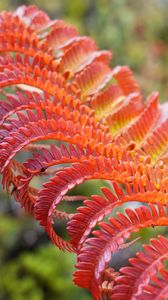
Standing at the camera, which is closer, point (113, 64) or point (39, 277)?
point (39, 277)

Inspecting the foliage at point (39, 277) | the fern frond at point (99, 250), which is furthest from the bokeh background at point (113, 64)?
the fern frond at point (99, 250)

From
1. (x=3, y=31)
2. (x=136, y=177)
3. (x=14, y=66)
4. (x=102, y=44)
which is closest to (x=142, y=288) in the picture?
(x=136, y=177)

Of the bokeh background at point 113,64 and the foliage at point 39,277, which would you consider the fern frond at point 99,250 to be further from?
the foliage at point 39,277

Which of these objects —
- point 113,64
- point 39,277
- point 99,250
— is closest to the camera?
point 99,250

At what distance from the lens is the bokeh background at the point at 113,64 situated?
9.57 feet

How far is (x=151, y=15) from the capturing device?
4867 millimetres

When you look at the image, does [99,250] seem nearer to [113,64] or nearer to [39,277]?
[39,277]

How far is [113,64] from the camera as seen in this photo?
4.23 metres

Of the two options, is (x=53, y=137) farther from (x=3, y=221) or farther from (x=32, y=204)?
(x=3, y=221)

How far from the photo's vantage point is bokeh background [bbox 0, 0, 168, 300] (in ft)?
9.57

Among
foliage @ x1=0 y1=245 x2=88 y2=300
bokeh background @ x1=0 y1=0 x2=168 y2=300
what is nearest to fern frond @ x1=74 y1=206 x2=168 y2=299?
bokeh background @ x1=0 y1=0 x2=168 y2=300

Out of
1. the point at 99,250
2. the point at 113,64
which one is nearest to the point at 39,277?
the point at 113,64

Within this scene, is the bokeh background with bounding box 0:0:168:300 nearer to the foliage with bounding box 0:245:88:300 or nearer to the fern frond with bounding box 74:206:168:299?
the foliage with bounding box 0:245:88:300

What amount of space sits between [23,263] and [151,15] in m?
2.71
